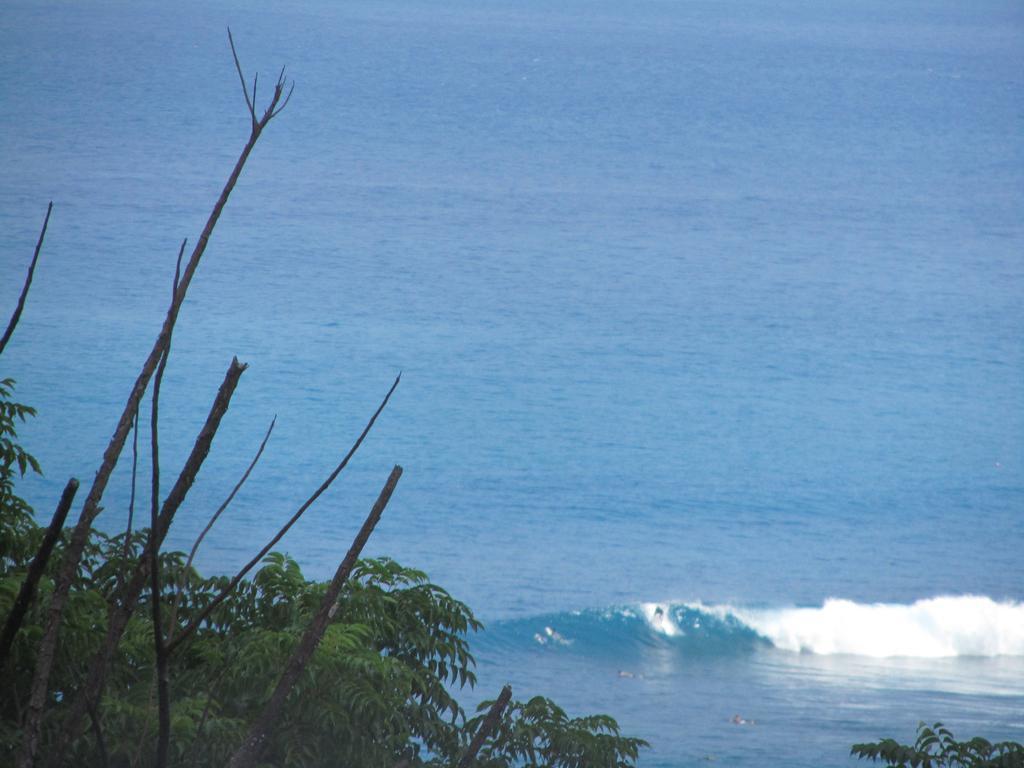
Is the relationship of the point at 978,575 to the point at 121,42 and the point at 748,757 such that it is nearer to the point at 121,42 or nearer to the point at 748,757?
the point at 748,757

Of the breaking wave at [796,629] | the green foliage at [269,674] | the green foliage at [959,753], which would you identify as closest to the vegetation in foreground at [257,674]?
the green foliage at [269,674]

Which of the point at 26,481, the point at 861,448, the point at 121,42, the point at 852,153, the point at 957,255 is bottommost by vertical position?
the point at 26,481

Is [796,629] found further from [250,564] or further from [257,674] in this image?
[250,564]

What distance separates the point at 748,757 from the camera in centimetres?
655

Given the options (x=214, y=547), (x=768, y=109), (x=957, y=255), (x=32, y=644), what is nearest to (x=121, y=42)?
(x=768, y=109)

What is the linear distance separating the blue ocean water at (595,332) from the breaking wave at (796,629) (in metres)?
0.03

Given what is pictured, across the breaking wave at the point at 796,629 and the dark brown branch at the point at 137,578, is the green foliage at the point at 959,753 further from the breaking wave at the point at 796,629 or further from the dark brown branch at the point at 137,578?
the breaking wave at the point at 796,629

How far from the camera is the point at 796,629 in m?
9.52

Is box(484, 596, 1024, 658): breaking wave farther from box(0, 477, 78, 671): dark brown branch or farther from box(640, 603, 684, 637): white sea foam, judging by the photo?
box(0, 477, 78, 671): dark brown branch

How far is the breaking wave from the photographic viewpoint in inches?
350

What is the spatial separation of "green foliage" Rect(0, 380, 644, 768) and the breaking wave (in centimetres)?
587

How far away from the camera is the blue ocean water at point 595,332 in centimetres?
931

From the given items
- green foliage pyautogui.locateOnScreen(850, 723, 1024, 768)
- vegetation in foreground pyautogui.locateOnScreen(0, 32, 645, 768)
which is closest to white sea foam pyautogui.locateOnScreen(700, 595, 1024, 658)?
green foliage pyautogui.locateOnScreen(850, 723, 1024, 768)

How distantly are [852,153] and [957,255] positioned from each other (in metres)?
5.60
